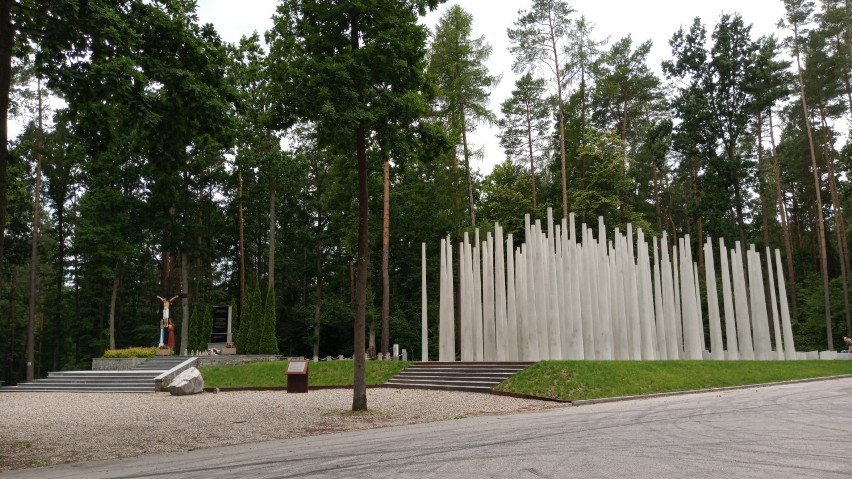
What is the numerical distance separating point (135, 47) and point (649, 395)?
50.4 ft

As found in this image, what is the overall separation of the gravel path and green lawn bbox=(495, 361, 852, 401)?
4.10 ft

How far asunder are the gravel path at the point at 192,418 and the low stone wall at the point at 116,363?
891 cm

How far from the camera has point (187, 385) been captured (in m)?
22.1

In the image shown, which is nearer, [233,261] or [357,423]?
[357,423]

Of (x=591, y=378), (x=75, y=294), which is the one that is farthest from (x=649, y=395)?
(x=75, y=294)

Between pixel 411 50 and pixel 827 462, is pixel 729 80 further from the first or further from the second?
pixel 827 462

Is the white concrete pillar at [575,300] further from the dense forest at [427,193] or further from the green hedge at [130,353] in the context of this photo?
the green hedge at [130,353]

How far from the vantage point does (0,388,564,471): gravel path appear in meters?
9.91

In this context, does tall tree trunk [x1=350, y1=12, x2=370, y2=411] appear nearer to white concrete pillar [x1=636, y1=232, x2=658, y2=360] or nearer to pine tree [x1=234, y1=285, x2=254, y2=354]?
white concrete pillar [x1=636, y1=232, x2=658, y2=360]

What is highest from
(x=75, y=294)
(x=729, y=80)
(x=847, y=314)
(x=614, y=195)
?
(x=729, y=80)

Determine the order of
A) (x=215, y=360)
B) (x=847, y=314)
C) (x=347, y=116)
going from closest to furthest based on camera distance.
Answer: (x=347, y=116)
(x=215, y=360)
(x=847, y=314)

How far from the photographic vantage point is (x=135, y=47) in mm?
10992

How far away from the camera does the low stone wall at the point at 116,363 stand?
1190 inches

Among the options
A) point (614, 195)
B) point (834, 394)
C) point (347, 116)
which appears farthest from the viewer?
point (614, 195)
